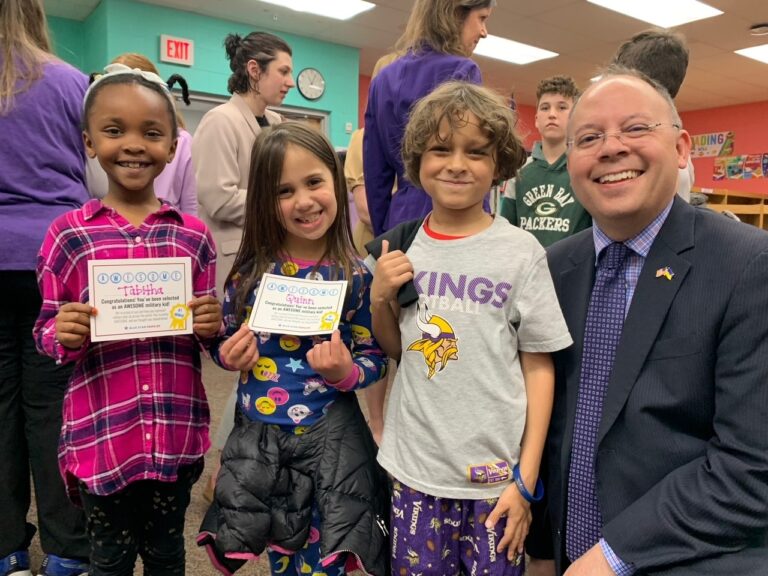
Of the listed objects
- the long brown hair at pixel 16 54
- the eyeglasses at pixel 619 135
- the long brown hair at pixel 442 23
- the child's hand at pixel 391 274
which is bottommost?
the child's hand at pixel 391 274

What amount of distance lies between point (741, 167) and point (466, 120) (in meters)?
12.0

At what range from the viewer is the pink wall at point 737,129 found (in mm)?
10883

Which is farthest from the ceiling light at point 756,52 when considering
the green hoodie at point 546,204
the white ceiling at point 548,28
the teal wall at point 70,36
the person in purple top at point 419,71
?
the teal wall at point 70,36

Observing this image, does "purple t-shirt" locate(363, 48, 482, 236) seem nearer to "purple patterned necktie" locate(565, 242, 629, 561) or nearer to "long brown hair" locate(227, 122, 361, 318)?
"long brown hair" locate(227, 122, 361, 318)

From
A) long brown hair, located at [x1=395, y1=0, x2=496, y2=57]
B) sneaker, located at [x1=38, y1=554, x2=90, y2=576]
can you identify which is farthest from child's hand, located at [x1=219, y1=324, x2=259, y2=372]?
long brown hair, located at [x1=395, y1=0, x2=496, y2=57]

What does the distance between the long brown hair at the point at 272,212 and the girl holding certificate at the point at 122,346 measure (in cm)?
11

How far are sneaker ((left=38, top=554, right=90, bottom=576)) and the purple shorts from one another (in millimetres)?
994

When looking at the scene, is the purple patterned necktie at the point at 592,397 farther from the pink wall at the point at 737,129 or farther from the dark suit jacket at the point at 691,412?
the pink wall at the point at 737,129

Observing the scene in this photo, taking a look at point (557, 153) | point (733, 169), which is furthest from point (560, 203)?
point (733, 169)

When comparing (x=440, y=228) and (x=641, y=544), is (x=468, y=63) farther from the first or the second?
(x=641, y=544)

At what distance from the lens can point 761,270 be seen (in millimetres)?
1034

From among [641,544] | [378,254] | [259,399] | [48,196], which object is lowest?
[641,544]

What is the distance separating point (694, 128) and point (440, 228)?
12.4 m

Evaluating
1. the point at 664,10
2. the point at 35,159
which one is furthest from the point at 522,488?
the point at 664,10
